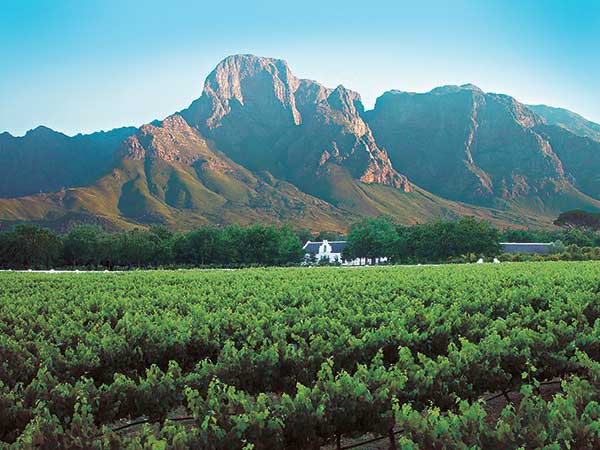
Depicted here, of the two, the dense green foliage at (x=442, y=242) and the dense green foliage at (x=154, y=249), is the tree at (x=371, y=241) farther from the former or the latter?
the dense green foliage at (x=154, y=249)

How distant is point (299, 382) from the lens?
509 inches

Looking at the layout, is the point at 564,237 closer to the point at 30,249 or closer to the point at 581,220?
the point at 581,220

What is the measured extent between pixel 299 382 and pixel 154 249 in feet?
291

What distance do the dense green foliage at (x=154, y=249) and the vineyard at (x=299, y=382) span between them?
73370mm

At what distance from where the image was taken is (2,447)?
7836 millimetres

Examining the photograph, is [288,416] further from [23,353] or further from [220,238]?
[220,238]

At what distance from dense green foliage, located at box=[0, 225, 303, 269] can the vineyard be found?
73370 mm

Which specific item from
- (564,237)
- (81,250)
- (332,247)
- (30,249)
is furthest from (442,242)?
(30,249)

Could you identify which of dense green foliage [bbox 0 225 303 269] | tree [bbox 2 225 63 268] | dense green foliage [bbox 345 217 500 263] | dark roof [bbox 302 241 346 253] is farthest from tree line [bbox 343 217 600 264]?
tree [bbox 2 225 63 268]

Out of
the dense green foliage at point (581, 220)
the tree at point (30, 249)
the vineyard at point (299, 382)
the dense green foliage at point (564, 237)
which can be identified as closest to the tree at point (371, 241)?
the dense green foliage at point (564, 237)

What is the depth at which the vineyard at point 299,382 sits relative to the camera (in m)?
7.72

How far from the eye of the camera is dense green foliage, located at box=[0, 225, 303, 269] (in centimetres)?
9475

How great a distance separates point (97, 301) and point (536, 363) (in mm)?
17772

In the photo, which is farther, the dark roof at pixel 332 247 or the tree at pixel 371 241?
the dark roof at pixel 332 247
